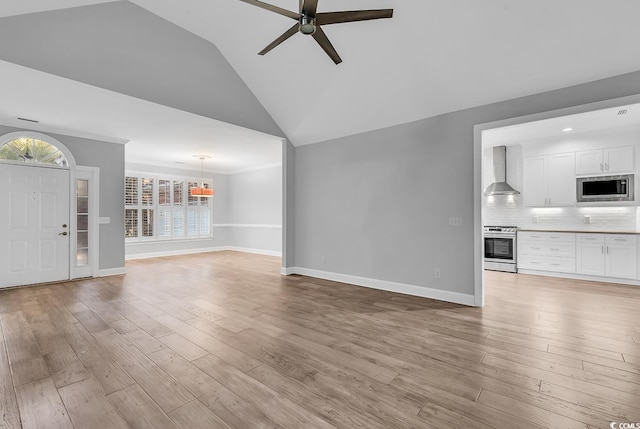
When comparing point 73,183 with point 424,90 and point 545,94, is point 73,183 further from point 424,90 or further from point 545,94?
point 545,94

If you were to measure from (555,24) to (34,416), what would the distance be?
520 cm

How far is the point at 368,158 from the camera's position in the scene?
15.9ft

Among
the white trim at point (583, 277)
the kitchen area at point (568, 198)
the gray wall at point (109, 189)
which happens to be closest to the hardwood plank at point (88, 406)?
the gray wall at point (109, 189)

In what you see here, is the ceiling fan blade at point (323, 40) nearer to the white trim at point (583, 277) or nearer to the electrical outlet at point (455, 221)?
the electrical outlet at point (455, 221)

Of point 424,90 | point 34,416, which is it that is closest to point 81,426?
point 34,416

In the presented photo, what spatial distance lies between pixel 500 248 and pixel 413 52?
190 inches

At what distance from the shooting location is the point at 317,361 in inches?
91.4

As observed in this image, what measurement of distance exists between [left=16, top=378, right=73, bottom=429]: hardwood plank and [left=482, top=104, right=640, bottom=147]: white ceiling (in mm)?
5175

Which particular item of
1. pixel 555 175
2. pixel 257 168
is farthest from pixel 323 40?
pixel 257 168

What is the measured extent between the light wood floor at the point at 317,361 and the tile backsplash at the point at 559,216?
179 centimetres

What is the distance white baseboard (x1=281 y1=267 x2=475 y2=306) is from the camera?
3.88m

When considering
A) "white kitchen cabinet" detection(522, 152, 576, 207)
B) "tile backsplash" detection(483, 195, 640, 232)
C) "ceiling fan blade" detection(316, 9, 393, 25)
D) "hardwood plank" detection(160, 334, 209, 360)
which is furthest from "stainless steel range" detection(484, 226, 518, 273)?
"hardwood plank" detection(160, 334, 209, 360)

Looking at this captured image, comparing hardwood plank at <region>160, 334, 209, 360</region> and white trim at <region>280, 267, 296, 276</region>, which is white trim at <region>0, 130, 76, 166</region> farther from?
hardwood plank at <region>160, 334, 209, 360</region>

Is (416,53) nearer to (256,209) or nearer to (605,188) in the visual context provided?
(605,188)
